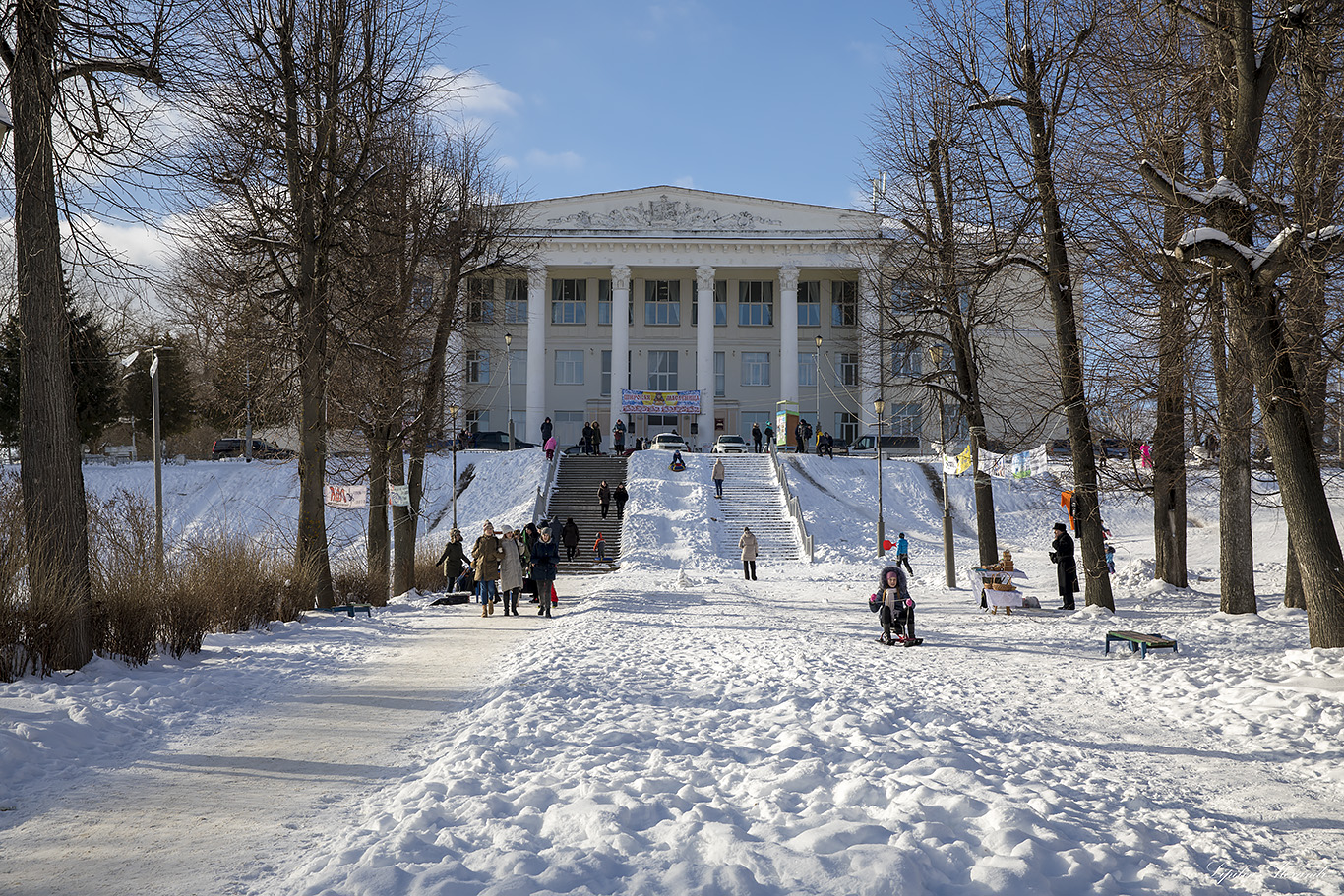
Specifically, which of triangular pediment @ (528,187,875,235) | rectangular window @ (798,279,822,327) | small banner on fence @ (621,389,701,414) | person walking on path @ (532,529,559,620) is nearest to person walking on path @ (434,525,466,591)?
person walking on path @ (532,529,559,620)

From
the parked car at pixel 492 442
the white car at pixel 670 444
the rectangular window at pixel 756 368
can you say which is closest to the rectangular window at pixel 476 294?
the white car at pixel 670 444

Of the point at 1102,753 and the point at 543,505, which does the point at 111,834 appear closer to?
the point at 1102,753

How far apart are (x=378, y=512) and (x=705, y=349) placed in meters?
39.9

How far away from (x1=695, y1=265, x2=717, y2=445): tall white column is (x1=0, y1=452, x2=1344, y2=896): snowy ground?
1764 inches

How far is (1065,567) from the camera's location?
1694 centimetres

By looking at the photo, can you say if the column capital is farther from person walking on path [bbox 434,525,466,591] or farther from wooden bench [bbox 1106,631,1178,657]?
wooden bench [bbox 1106,631,1178,657]

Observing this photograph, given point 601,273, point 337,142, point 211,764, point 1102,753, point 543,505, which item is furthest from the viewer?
point 601,273

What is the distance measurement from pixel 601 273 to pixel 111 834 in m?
59.8

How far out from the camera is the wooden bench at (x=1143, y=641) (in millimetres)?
10617

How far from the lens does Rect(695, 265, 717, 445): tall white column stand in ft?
192

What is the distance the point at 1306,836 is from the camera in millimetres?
4980

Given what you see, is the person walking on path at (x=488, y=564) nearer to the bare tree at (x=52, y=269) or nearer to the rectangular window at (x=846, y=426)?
the bare tree at (x=52, y=269)

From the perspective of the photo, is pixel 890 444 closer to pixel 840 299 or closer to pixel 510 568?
pixel 840 299

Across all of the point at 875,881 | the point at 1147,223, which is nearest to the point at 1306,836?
the point at 875,881
